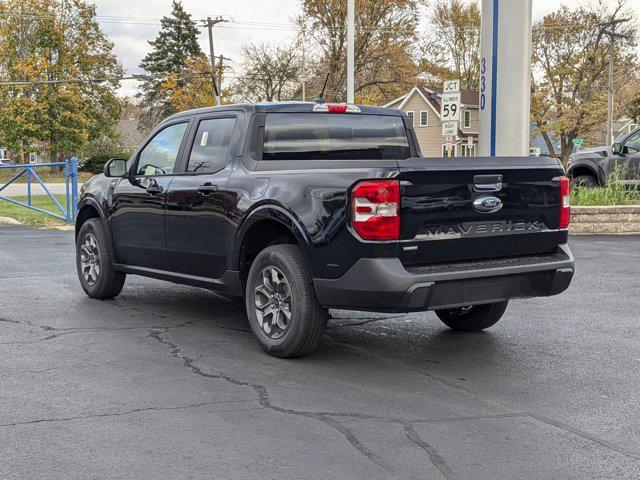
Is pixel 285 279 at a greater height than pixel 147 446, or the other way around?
pixel 285 279

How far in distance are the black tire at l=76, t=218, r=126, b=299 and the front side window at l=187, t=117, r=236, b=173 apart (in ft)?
5.43

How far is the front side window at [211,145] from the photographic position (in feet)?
21.7

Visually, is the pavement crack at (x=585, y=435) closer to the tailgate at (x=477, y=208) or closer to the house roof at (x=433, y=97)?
the tailgate at (x=477, y=208)

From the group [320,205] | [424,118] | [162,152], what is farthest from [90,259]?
[424,118]

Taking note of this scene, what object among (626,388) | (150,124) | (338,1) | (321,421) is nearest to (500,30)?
(626,388)

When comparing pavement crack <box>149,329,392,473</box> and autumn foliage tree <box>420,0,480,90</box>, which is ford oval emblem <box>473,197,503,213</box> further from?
Result: autumn foliage tree <box>420,0,480,90</box>

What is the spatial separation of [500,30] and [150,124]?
2578 inches

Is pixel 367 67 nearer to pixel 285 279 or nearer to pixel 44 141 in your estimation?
pixel 44 141

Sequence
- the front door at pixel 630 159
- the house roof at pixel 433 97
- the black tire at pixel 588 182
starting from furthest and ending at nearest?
the house roof at pixel 433 97, the black tire at pixel 588 182, the front door at pixel 630 159

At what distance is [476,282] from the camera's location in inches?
215

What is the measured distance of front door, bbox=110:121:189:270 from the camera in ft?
23.5

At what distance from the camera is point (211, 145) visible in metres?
6.78

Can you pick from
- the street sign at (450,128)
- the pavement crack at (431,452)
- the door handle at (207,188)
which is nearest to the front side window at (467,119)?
the street sign at (450,128)

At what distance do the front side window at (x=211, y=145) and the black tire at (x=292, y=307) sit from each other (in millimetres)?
1082
